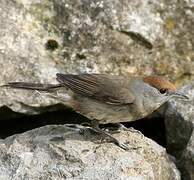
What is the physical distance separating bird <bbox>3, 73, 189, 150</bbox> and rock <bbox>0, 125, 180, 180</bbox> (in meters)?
0.22

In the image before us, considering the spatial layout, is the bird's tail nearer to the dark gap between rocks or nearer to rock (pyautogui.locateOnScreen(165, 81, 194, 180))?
the dark gap between rocks

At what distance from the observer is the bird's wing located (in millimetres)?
7910

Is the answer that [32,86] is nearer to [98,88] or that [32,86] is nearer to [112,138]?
[98,88]

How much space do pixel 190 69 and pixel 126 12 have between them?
117 cm

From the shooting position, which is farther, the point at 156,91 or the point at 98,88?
the point at 156,91

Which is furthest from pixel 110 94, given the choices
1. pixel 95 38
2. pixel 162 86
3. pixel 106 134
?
pixel 95 38

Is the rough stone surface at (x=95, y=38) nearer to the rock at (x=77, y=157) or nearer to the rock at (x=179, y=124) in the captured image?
the rock at (x=179, y=124)

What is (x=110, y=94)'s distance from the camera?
7.98 m

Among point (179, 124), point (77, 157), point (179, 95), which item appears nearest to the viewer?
point (77, 157)

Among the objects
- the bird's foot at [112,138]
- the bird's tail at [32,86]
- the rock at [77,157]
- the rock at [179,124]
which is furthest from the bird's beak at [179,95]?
the bird's tail at [32,86]

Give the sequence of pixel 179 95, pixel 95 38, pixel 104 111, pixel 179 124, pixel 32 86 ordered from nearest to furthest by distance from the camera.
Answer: pixel 104 111, pixel 32 86, pixel 179 95, pixel 179 124, pixel 95 38

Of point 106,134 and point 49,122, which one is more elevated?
point 106,134

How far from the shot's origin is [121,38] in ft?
30.4

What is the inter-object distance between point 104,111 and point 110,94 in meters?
0.22
